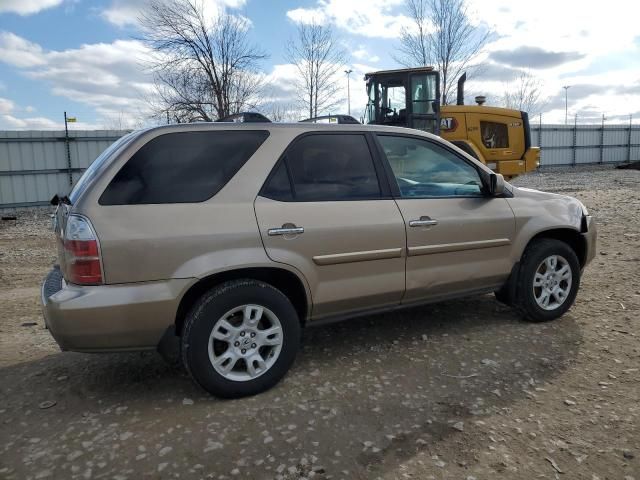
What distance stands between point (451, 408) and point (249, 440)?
47.6 inches

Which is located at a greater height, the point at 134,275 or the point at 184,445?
the point at 134,275

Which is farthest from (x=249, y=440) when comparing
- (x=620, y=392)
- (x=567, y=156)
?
(x=567, y=156)

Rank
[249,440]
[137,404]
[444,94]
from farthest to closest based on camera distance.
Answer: [444,94] < [137,404] < [249,440]

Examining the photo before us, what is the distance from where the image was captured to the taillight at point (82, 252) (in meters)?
2.77

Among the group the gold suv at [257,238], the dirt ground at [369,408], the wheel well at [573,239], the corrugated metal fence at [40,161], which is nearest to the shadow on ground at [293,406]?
the dirt ground at [369,408]

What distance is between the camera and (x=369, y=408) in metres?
3.05

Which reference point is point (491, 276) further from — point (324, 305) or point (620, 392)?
point (324, 305)

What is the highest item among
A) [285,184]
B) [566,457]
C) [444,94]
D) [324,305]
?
[444,94]

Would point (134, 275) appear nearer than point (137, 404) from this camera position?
Yes

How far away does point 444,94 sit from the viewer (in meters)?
22.4

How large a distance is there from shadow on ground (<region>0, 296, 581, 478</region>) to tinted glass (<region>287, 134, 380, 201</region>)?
1.26m

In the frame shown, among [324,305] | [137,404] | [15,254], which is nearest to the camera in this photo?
[137,404]

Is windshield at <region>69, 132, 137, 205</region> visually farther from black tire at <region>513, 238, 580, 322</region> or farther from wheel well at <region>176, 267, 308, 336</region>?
black tire at <region>513, 238, 580, 322</region>

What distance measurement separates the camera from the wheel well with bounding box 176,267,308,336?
3.10m
